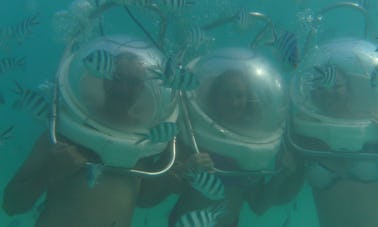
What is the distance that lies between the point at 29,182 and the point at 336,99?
4.06m

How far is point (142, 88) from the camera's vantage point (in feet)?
14.2

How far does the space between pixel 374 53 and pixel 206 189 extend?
3371mm

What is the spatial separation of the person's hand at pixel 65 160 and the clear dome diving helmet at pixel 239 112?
4.66 feet

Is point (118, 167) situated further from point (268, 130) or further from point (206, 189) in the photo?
point (268, 130)

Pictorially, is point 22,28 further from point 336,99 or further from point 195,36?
point 336,99

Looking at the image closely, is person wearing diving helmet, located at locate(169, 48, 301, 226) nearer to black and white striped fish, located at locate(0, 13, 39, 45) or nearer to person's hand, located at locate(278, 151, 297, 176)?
person's hand, located at locate(278, 151, 297, 176)

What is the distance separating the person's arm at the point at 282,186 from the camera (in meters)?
5.48

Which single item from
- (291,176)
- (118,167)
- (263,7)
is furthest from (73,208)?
(263,7)

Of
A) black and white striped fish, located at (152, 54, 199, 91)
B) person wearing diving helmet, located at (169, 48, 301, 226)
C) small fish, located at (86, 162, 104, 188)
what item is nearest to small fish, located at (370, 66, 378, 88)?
person wearing diving helmet, located at (169, 48, 301, 226)

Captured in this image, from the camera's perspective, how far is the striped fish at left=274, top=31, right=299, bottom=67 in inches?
173

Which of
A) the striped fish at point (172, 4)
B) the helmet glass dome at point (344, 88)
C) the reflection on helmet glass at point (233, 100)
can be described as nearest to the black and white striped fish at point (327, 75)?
the helmet glass dome at point (344, 88)

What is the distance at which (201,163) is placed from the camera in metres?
4.35

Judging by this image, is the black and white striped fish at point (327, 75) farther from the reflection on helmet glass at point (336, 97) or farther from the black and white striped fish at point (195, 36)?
the black and white striped fish at point (195, 36)

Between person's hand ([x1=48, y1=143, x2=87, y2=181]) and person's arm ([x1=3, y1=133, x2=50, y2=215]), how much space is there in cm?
17
